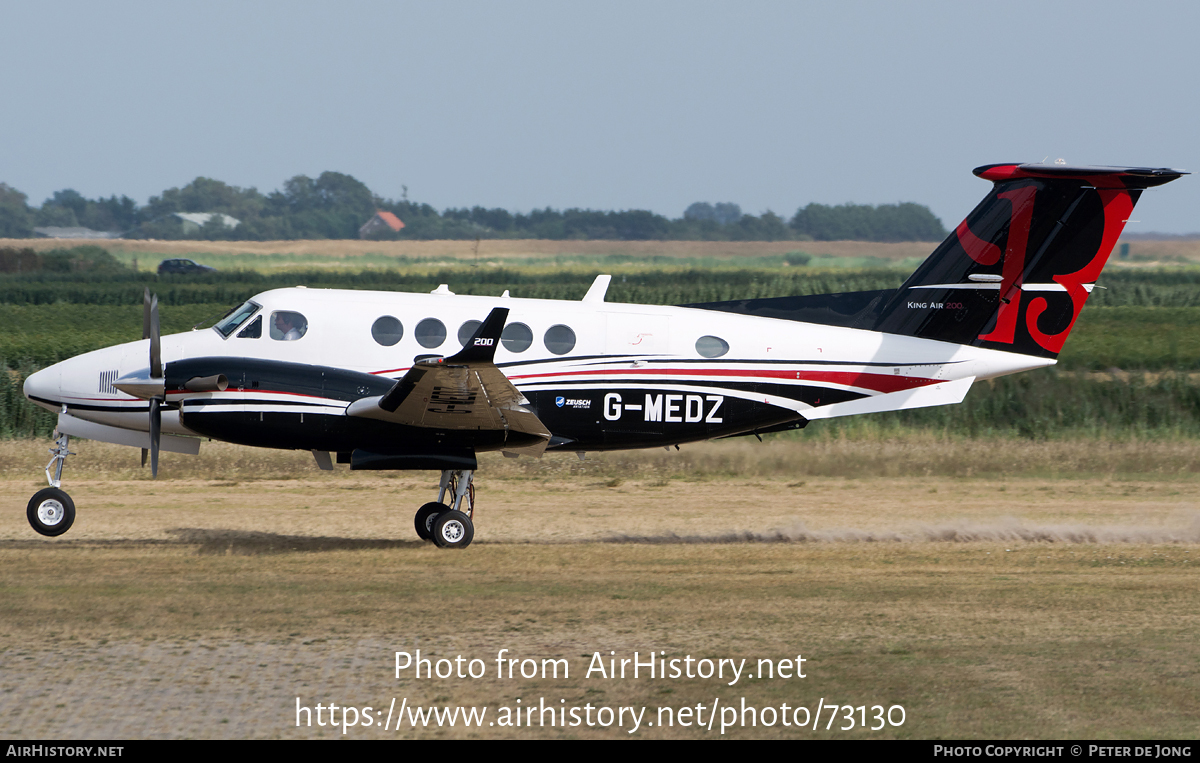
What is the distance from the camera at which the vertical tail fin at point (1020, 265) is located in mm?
13914

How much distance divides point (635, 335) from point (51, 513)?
265 inches

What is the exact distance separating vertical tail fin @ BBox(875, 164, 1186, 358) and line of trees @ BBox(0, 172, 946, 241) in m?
56.9

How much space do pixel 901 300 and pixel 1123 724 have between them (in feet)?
24.2

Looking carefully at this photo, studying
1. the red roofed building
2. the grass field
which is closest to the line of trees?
the red roofed building

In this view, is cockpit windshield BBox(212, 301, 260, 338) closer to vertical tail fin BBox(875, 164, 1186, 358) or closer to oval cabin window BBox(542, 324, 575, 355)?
oval cabin window BBox(542, 324, 575, 355)

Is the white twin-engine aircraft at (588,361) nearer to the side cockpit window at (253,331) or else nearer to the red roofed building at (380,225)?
the side cockpit window at (253,331)

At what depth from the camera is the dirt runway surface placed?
809 centimetres

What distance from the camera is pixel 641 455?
21.0 meters

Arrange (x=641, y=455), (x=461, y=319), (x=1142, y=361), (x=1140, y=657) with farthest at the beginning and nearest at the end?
(x=1142, y=361) < (x=641, y=455) < (x=461, y=319) < (x=1140, y=657)

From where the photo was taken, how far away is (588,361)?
44.8ft

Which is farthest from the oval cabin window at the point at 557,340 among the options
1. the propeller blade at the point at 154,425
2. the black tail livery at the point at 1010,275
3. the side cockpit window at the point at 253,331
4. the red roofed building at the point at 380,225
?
the red roofed building at the point at 380,225

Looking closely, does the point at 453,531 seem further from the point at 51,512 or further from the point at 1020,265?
the point at 1020,265

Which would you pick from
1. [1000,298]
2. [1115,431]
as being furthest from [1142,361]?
[1000,298]

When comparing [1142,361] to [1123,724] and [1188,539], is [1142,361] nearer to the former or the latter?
[1188,539]
